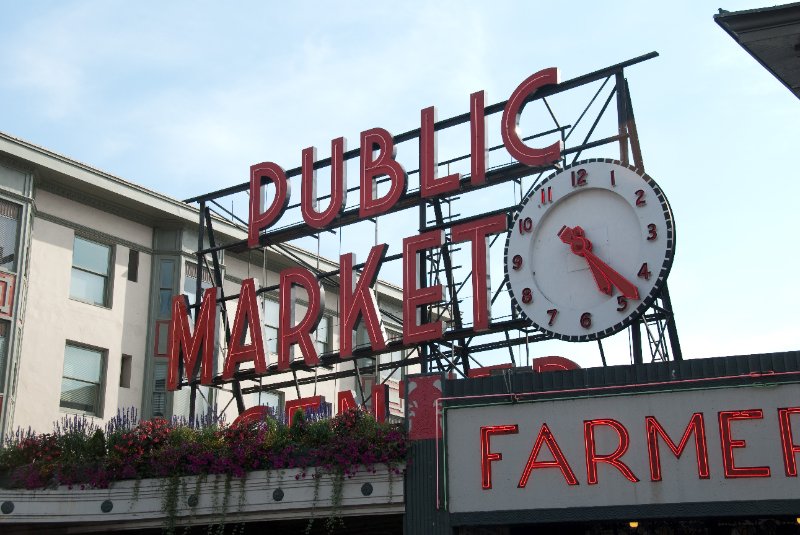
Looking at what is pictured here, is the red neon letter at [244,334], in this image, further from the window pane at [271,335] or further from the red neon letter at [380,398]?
the window pane at [271,335]

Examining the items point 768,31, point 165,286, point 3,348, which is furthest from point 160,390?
point 768,31

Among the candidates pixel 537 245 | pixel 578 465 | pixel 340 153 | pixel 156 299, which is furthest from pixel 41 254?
pixel 578 465

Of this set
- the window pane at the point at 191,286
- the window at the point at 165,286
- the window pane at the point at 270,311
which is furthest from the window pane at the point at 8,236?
the window pane at the point at 270,311

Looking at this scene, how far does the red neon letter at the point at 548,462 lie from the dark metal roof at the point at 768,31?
6831 millimetres

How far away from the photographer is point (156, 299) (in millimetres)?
38281

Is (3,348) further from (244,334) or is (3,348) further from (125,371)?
(244,334)

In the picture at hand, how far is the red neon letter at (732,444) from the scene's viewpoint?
17109 millimetres

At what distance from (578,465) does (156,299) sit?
2305 centimetres

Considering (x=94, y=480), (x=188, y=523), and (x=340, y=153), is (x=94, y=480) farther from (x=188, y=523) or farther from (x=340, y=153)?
(x=340, y=153)

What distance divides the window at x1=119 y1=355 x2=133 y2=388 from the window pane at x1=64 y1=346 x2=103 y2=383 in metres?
0.95

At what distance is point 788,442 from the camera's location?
1703 centimetres

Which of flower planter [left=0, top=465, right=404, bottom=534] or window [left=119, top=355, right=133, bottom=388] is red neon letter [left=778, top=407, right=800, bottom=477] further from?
window [left=119, top=355, right=133, bottom=388]

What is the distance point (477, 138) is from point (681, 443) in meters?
14.9

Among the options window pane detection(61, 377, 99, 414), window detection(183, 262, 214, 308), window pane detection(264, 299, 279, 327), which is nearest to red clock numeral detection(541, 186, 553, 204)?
window detection(183, 262, 214, 308)
